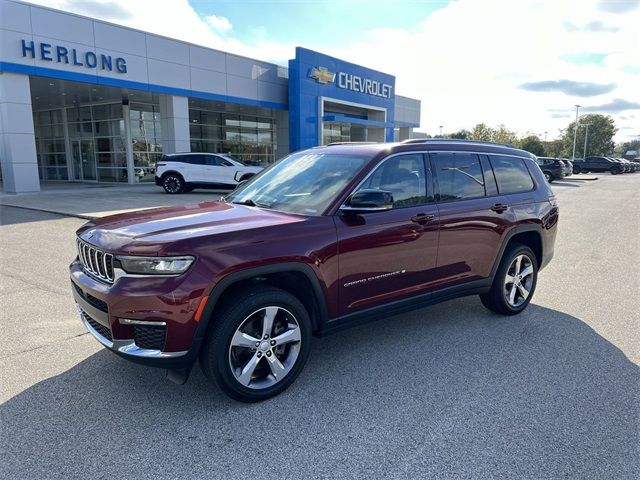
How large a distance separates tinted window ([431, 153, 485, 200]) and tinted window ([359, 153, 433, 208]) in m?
0.22

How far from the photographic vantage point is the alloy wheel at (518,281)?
16.1 feet

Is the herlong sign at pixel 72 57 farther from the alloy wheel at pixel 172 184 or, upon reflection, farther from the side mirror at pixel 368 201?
the side mirror at pixel 368 201

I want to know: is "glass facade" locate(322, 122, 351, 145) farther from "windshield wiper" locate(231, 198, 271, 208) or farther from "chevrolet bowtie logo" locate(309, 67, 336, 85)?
→ "windshield wiper" locate(231, 198, 271, 208)

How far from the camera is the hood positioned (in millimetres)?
2955

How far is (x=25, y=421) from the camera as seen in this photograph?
9.70 feet

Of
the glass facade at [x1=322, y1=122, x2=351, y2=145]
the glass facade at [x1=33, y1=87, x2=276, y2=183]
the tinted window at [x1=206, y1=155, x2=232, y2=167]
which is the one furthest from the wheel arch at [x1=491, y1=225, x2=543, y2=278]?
the glass facade at [x1=322, y1=122, x2=351, y2=145]

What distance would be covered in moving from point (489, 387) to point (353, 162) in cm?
208

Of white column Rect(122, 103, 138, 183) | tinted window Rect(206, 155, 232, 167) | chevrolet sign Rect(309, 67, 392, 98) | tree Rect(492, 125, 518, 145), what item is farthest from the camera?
tree Rect(492, 125, 518, 145)

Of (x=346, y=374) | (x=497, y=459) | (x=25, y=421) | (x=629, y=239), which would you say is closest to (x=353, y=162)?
(x=346, y=374)

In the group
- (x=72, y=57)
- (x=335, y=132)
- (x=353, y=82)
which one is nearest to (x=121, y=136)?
(x=72, y=57)

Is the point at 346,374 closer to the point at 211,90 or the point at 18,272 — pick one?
the point at 18,272

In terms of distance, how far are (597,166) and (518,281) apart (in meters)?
52.5

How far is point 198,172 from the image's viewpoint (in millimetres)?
18562

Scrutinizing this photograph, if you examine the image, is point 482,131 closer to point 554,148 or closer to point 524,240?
point 554,148
